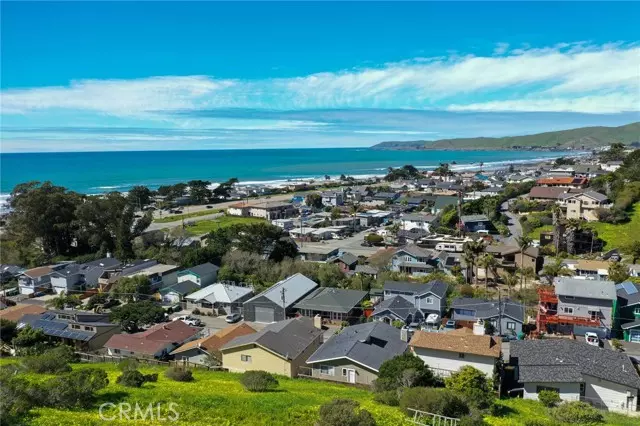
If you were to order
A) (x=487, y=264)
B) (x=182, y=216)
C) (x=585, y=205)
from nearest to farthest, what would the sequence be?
(x=487, y=264), (x=585, y=205), (x=182, y=216)

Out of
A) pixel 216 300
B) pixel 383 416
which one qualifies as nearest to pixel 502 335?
pixel 383 416

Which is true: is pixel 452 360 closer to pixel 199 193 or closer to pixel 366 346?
pixel 366 346

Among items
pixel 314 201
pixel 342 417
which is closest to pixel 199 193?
pixel 314 201

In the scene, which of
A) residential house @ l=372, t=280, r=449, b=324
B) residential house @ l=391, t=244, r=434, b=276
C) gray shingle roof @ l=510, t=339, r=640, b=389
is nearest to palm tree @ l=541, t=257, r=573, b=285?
residential house @ l=391, t=244, r=434, b=276

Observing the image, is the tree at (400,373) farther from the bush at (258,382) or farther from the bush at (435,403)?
the bush at (258,382)

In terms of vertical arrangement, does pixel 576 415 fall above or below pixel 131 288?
above

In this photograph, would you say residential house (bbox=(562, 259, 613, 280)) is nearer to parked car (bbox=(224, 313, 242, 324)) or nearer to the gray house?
the gray house

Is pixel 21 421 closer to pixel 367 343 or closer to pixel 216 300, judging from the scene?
pixel 367 343
